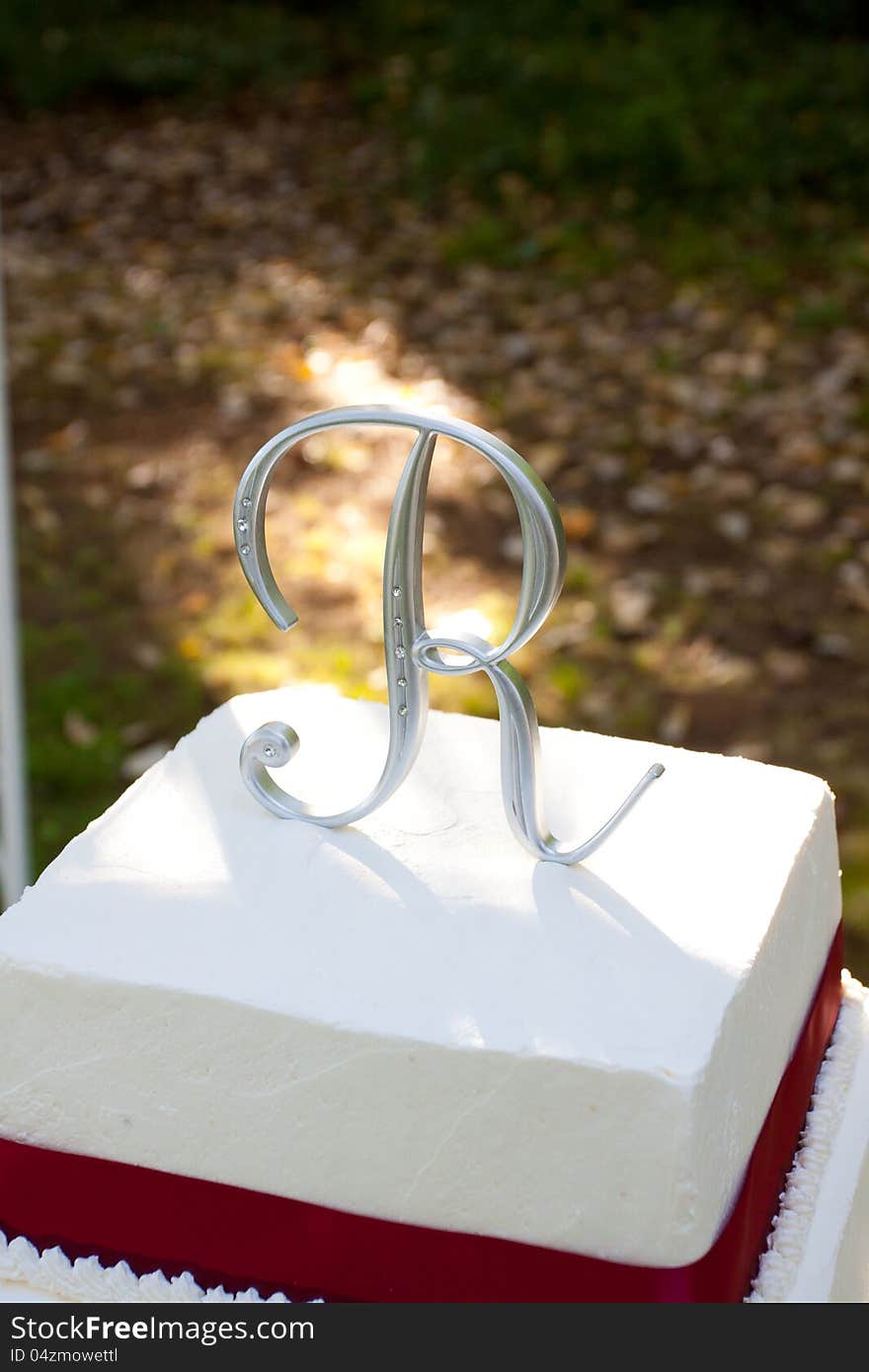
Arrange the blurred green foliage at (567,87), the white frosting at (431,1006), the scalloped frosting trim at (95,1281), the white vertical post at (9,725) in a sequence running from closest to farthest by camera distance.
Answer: the white frosting at (431,1006) < the scalloped frosting trim at (95,1281) < the white vertical post at (9,725) < the blurred green foliage at (567,87)

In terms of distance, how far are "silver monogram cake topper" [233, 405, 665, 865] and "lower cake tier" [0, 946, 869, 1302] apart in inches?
11.1

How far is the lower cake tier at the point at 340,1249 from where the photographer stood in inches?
40.3

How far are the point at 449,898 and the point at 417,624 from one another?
20cm

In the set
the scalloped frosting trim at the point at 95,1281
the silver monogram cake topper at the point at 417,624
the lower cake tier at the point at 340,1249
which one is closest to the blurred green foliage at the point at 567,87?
the silver monogram cake topper at the point at 417,624

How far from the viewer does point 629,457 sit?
142 inches

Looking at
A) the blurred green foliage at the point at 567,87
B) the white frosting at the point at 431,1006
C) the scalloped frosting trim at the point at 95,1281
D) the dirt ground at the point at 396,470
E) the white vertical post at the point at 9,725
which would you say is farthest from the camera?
the blurred green foliage at the point at 567,87

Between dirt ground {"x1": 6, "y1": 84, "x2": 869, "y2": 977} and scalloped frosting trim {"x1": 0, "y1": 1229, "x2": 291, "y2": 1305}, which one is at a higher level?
scalloped frosting trim {"x1": 0, "y1": 1229, "x2": 291, "y2": 1305}

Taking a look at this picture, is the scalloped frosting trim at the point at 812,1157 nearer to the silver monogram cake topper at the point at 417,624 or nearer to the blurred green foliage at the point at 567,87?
the silver monogram cake topper at the point at 417,624

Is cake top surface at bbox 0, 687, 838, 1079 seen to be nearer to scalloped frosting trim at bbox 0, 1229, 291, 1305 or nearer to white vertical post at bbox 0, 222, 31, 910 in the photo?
scalloped frosting trim at bbox 0, 1229, 291, 1305

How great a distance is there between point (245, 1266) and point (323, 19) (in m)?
6.74

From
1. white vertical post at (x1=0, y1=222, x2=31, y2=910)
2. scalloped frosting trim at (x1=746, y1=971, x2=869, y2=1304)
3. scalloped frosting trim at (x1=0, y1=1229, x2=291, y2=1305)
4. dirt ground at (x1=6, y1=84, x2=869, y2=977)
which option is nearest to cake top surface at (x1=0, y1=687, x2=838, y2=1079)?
scalloped frosting trim at (x1=746, y1=971, x2=869, y2=1304)

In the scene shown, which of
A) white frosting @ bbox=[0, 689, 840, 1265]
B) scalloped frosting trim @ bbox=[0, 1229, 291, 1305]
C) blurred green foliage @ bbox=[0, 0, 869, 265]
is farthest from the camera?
blurred green foliage @ bbox=[0, 0, 869, 265]

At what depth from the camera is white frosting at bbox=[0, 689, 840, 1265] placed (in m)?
0.98

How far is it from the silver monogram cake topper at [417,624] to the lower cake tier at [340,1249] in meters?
0.28
